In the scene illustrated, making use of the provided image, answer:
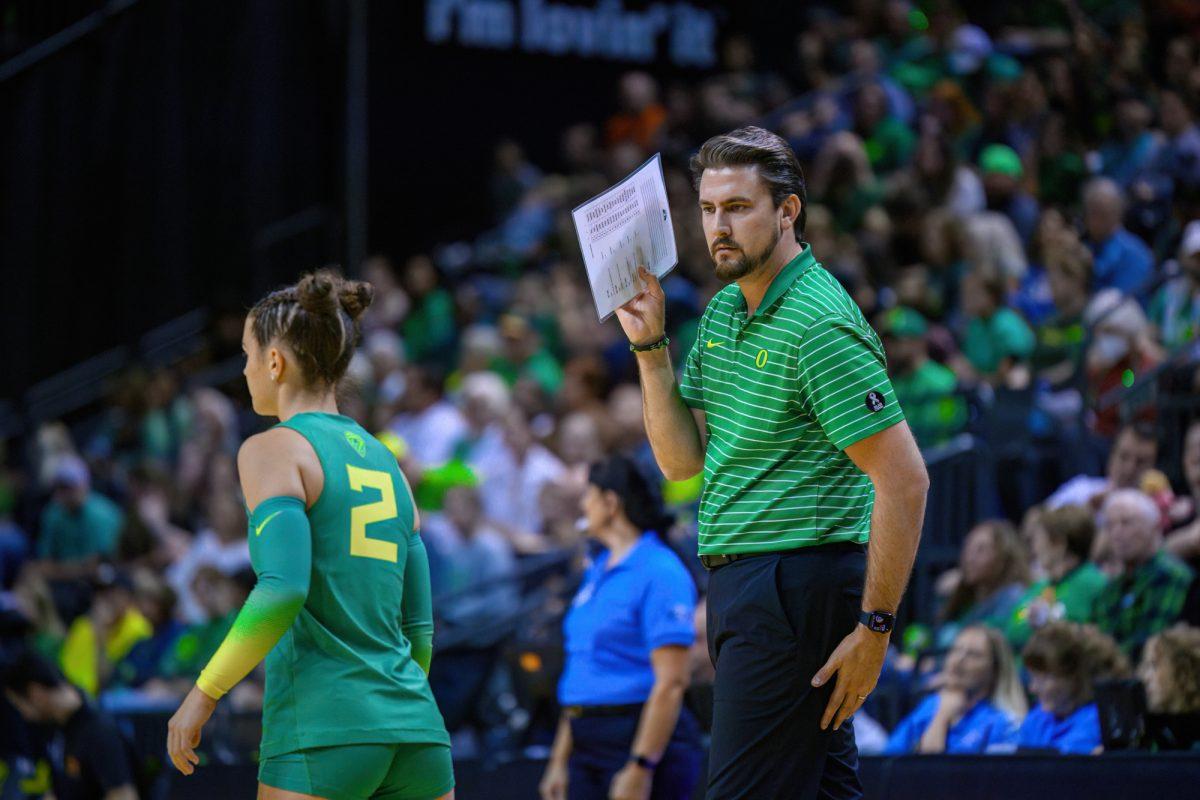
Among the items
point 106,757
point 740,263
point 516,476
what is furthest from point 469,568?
point 740,263

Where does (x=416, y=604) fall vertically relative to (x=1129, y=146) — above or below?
below

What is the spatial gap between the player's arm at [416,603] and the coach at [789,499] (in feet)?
2.15

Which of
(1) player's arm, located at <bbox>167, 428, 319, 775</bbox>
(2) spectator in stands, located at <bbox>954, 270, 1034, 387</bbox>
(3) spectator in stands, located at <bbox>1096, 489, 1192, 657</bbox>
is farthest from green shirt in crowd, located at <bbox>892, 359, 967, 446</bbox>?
(1) player's arm, located at <bbox>167, 428, 319, 775</bbox>

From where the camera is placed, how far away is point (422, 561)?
12.2 ft

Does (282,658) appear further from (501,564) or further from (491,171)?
(491,171)

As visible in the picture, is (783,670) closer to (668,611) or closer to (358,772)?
(358,772)

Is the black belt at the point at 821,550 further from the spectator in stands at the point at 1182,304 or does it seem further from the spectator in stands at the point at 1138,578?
the spectator in stands at the point at 1182,304

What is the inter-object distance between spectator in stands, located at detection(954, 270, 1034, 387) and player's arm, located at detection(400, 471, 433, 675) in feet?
19.5

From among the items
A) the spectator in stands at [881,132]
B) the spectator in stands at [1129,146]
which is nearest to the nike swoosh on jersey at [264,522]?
the spectator in stands at [1129,146]

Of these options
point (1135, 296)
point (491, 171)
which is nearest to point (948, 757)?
point (1135, 296)

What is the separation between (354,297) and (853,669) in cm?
141

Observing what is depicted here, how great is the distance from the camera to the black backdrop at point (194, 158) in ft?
42.5

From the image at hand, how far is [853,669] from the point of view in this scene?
10.8 ft

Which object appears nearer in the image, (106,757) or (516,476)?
(106,757)
